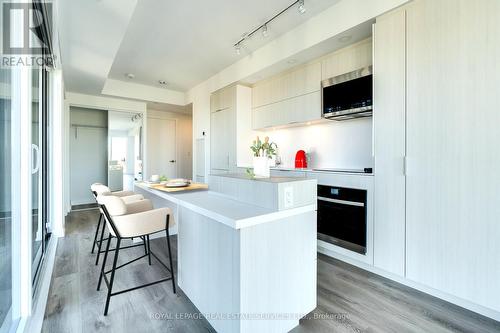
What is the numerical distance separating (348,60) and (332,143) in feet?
3.55

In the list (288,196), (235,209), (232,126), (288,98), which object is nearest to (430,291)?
(288,196)

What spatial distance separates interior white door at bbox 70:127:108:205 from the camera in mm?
5840

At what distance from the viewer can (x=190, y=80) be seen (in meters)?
→ 5.06

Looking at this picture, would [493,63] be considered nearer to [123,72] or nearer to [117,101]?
[123,72]

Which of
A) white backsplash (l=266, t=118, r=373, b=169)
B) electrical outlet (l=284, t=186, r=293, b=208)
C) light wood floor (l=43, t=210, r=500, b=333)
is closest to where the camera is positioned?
electrical outlet (l=284, t=186, r=293, b=208)

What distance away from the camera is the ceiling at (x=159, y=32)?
240 centimetres

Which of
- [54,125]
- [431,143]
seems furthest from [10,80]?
[431,143]

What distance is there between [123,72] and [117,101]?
3.27 ft

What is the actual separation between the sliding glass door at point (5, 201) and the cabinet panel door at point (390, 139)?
9.35 ft

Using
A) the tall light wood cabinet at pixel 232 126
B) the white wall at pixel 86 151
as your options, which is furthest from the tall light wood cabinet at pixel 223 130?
the white wall at pixel 86 151

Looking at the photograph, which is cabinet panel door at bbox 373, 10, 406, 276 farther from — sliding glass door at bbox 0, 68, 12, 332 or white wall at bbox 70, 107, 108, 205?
white wall at bbox 70, 107, 108, 205

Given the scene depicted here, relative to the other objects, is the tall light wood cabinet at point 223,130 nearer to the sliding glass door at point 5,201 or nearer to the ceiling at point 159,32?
the ceiling at point 159,32

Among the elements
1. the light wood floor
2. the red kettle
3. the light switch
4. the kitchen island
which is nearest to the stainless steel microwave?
the red kettle

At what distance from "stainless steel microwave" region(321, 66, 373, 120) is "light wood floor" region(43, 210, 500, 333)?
1.74 m
